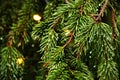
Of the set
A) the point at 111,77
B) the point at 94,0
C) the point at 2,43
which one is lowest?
the point at 111,77

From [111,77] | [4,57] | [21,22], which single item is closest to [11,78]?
[4,57]

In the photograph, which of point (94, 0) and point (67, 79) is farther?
point (94, 0)

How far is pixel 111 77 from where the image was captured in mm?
692

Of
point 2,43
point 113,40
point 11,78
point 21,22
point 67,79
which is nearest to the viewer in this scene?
point 67,79

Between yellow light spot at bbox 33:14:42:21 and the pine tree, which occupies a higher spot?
yellow light spot at bbox 33:14:42:21

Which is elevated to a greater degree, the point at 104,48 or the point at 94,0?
the point at 94,0

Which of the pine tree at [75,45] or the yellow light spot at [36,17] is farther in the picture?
the yellow light spot at [36,17]

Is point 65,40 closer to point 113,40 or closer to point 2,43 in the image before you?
point 113,40

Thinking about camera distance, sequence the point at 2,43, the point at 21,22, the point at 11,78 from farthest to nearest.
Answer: the point at 2,43 → the point at 21,22 → the point at 11,78

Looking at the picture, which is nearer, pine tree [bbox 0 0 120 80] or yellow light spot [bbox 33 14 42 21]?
pine tree [bbox 0 0 120 80]

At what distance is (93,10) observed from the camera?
702 millimetres

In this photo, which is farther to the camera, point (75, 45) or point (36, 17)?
point (36, 17)

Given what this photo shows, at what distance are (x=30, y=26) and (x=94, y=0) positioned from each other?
1.14 ft

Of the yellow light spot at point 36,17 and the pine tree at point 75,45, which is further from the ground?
the yellow light spot at point 36,17
